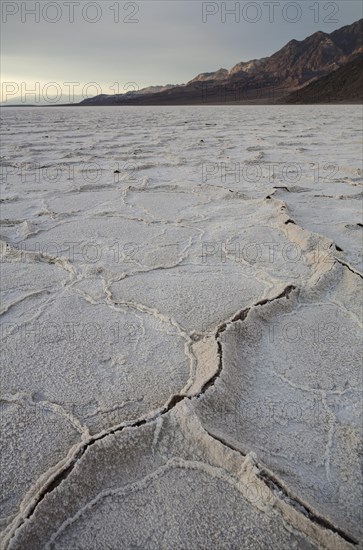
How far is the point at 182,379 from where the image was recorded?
98cm

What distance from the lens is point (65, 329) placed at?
1206 millimetres

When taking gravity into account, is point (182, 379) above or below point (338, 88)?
below

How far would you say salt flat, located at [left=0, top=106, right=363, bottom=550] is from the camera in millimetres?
660

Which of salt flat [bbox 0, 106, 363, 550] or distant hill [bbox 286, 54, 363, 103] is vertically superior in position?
distant hill [bbox 286, 54, 363, 103]

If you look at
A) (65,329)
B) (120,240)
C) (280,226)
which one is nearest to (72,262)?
(120,240)

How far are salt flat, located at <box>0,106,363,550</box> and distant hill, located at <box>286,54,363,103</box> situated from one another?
101ft

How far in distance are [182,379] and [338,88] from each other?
120 ft

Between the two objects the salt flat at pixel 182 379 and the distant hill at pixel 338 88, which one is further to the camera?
the distant hill at pixel 338 88

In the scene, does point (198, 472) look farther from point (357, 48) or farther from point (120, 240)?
point (357, 48)

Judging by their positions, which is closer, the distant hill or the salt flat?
the salt flat

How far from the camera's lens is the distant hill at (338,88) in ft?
97.8

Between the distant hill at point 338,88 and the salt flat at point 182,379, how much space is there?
30.8 m

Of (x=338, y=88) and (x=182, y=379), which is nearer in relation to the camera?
(x=182, y=379)

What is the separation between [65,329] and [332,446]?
784mm
